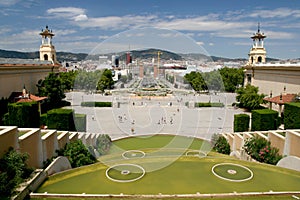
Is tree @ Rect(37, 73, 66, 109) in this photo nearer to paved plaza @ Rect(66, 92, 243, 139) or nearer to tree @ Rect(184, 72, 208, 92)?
paved plaza @ Rect(66, 92, 243, 139)

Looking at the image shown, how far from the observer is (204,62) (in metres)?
9.84

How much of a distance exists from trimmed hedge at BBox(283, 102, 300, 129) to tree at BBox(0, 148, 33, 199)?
583 inches

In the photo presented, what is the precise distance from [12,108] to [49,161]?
26.8ft

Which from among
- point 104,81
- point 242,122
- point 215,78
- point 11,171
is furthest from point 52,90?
point 11,171

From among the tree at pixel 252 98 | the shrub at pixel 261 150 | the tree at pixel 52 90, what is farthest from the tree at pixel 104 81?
the shrub at pixel 261 150

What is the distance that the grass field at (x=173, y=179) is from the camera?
7.76 m

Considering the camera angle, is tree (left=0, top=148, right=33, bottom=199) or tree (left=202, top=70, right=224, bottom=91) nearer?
tree (left=0, top=148, right=33, bottom=199)

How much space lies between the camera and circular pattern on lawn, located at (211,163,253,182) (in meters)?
8.59

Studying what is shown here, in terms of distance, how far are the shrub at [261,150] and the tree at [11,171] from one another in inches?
389

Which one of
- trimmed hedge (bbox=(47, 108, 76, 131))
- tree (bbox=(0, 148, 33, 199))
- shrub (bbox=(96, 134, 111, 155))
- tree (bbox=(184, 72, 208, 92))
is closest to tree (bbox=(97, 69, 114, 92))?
tree (bbox=(184, 72, 208, 92))

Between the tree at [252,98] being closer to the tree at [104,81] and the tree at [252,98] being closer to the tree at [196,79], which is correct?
the tree at [196,79]

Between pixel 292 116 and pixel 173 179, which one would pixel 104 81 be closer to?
pixel 292 116

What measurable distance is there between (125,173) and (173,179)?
1.62 metres

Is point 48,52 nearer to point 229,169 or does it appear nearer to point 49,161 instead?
point 49,161
